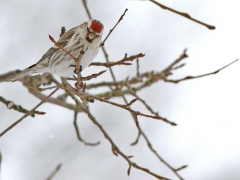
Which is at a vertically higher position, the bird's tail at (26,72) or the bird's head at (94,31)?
the bird's head at (94,31)

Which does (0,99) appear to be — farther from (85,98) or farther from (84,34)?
(85,98)

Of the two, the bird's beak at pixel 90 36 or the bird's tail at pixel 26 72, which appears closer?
the bird's beak at pixel 90 36

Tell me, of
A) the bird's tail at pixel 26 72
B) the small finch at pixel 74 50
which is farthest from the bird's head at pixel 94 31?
the bird's tail at pixel 26 72

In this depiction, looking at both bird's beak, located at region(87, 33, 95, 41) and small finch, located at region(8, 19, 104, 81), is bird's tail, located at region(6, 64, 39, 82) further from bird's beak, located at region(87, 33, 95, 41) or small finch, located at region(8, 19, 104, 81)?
bird's beak, located at region(87, 33, 95, 41)

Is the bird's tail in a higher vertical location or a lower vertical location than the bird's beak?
lower

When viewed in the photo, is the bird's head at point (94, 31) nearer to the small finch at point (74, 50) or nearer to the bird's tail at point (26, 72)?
the small finch at point (74, 50)

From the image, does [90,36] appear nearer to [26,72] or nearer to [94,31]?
[94,31]

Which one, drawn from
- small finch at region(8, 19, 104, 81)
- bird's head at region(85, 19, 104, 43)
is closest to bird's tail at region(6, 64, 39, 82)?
small finch at region(8, 19, 104, 81)

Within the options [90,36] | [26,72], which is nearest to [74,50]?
[90,36]
